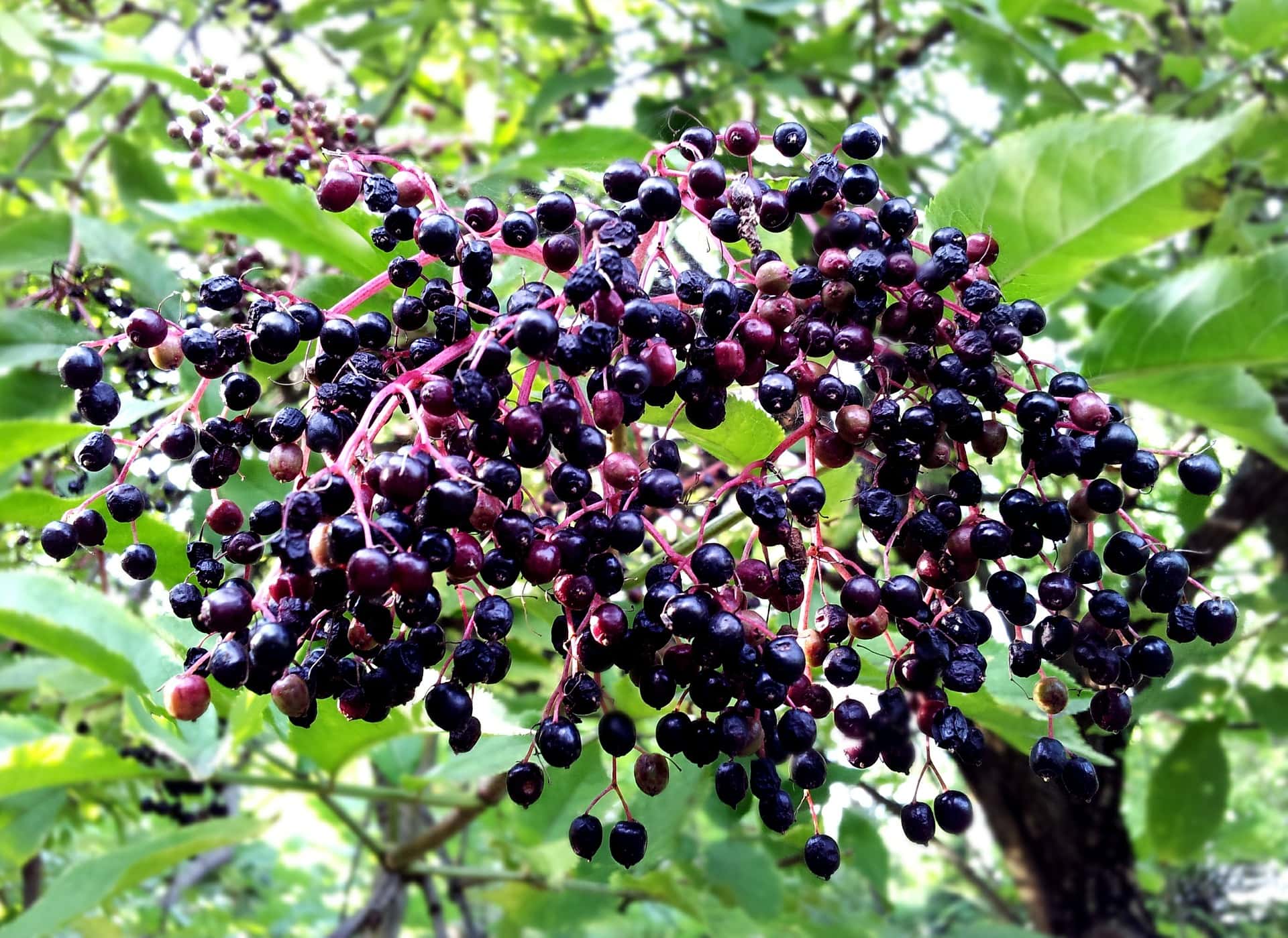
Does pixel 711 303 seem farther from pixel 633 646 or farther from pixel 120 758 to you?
pixel 120 758

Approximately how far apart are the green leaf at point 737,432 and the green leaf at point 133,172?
6.00 ft

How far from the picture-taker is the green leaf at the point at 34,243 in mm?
1807

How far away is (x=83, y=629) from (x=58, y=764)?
60 centimetres

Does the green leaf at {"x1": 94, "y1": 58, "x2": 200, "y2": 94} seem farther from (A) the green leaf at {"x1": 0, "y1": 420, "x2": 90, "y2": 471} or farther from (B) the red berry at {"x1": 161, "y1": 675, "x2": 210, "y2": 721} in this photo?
(B) the red berry at {"x1": 161, "y1": 675, "x2": 210, "y2": 721}

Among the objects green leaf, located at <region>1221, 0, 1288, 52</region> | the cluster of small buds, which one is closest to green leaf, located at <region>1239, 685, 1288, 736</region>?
green leaf, located at <region>1221, 0, 1288, 52</region>

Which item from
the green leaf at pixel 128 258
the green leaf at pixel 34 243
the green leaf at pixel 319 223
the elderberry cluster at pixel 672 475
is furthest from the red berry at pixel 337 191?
the green leaf at pixel 34 243

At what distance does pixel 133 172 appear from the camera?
7.55 feet

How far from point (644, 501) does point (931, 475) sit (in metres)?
0.43

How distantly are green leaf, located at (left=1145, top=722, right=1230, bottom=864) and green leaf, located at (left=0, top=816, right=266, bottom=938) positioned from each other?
2.43 meters

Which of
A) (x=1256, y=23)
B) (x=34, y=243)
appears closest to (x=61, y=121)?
(x=34, y=243)

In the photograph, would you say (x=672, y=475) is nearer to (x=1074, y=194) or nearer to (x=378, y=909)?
(x=1074, y=194)

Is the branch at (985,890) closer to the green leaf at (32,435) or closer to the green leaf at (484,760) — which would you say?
the green leaf at (484,760)

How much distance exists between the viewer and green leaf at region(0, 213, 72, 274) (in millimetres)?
1807

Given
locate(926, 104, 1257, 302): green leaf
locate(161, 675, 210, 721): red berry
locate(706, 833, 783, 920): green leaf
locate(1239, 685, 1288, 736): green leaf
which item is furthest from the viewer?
locate(1239, 685, 1288, 736): green leaf
